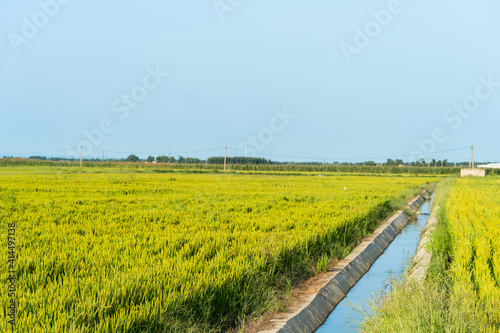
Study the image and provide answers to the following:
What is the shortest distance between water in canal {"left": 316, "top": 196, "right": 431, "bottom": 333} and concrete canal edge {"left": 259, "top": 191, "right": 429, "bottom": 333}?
0.07 metres

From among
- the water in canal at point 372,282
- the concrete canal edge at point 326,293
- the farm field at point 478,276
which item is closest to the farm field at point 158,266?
the concrete canal edge at point 326,293

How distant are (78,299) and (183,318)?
772 millimetres

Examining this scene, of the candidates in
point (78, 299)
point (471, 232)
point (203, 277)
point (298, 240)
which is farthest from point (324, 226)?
point (78, 299)

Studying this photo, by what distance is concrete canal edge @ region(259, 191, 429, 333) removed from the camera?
396cm

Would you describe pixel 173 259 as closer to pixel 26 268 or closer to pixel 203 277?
pixel 203 277

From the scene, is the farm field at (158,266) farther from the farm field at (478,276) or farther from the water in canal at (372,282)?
the farm field at (478,276)

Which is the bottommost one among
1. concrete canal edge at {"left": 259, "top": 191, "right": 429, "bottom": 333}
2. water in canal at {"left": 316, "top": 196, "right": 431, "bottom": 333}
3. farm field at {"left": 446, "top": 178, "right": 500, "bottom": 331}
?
water in canal at {"left": 316, "top": 196, "right": 431, "bottom": 333}

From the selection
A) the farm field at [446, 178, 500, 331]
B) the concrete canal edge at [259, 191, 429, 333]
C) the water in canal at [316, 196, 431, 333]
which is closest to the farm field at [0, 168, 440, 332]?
the concrete canal edge at [259, 191, 429, 333]

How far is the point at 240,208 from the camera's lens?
10.4 metres

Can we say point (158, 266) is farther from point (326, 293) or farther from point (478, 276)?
point (478, 276)

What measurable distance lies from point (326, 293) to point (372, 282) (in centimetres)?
148

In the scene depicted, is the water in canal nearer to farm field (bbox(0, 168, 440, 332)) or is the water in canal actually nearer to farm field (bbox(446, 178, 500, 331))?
farm field (bbox(0, 168, 440, 332))

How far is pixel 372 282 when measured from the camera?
6.20 meters

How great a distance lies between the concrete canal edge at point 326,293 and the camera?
13.0 ft
